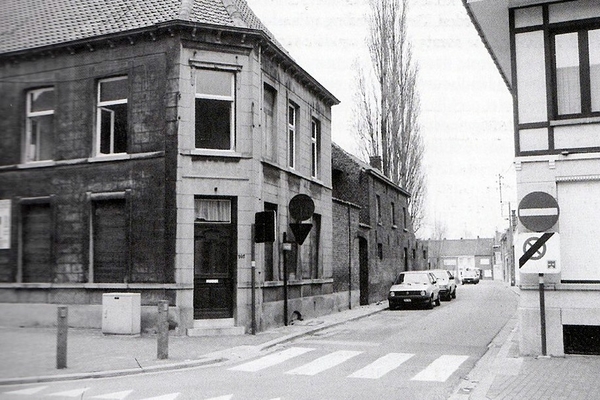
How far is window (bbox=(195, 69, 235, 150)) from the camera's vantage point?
1605 centimetres

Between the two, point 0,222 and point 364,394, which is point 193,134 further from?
point 0,222

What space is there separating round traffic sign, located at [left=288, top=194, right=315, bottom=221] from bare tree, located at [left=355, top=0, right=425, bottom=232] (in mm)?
19923

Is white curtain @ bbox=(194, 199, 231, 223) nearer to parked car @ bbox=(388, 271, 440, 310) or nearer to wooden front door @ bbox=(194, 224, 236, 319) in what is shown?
wooden front door @ bbox=(194, 224, 236, 319)

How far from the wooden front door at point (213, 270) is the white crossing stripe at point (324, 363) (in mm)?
4269

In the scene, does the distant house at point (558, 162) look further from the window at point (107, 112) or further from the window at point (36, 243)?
the window at point (36, 243)

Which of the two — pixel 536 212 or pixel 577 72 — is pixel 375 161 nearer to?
pixel 577 72

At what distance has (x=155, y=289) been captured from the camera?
15.1 meters

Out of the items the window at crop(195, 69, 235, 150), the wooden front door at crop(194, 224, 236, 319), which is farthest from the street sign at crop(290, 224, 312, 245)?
the window at crop(195, 69, 235, 150)

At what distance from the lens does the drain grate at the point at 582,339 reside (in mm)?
11383

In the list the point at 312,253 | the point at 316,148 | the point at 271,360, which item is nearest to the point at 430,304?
the point at 312,253

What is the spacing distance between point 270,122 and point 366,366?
31.7 ft

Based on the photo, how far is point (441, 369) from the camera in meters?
10.5

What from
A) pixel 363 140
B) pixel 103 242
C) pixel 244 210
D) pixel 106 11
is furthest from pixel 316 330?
pixel 363 140

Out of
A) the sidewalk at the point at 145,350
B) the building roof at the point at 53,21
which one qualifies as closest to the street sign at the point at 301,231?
the sidewalk at the point at 145,350
